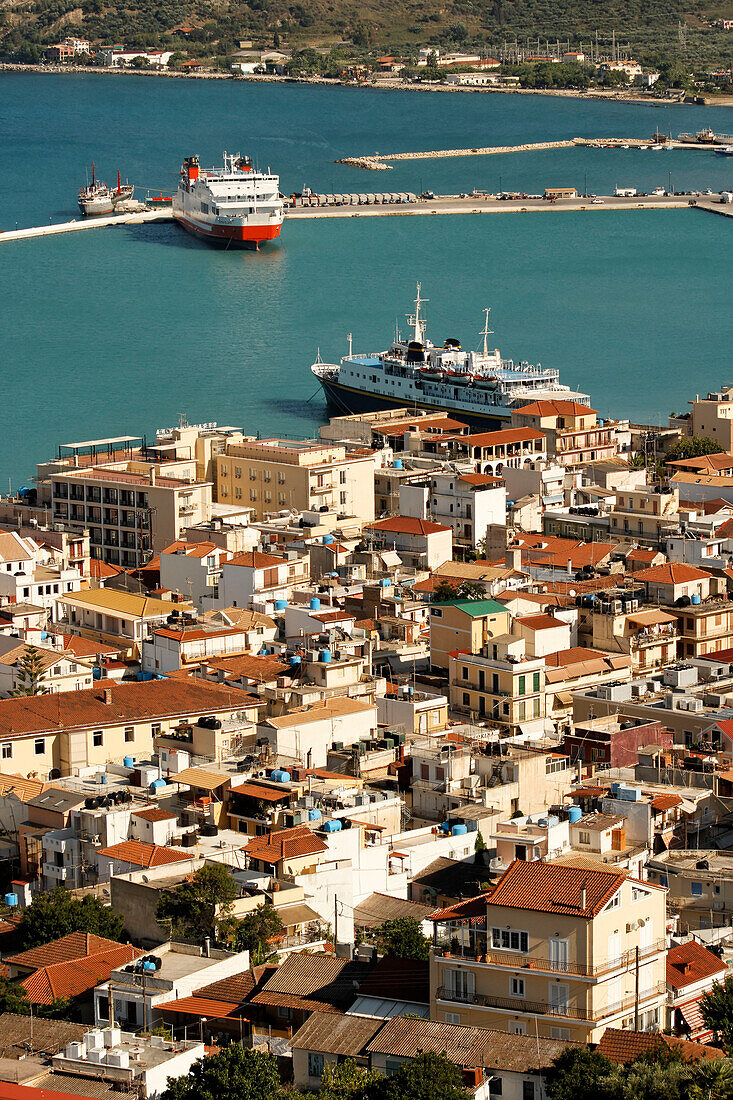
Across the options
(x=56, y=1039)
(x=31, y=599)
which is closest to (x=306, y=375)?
(x=31, y=599)

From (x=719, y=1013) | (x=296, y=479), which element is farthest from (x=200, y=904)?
(x=296, y=479)

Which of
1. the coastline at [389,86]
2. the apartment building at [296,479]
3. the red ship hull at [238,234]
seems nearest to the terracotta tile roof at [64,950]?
the apartment building at [296,479]

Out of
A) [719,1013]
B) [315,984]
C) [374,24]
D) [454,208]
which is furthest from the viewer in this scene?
[374,24]

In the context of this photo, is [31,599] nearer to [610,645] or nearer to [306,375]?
[610,645]

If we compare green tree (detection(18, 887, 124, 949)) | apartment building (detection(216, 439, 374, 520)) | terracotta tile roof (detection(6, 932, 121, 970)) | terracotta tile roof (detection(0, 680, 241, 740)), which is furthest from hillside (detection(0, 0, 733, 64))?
terracotta tile roof (detection(6, 932, 121, 970))

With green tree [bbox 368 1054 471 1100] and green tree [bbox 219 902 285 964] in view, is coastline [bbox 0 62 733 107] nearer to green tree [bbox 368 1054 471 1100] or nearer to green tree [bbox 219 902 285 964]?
green tree [bbox 219 902 285 964]

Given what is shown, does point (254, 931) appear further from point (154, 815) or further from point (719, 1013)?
point (719, 1013)

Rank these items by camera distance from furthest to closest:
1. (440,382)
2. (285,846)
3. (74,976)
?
(440,382), (285,846), (74,976)
